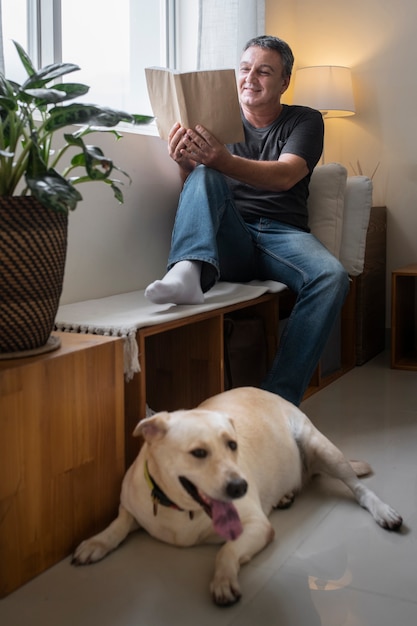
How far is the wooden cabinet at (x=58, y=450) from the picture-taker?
1421 millimetres

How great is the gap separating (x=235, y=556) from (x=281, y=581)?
10cm

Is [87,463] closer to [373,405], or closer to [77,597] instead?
[77,597]

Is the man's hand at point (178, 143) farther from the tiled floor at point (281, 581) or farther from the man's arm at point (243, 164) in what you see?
the tiled floor at point (281, 581)

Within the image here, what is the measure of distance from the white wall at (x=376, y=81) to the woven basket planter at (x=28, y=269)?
7.81 feet

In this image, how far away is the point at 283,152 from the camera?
2.63m

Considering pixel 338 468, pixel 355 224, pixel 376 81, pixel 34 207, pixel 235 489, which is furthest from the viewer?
pixel 376 81

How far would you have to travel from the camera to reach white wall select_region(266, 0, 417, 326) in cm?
356

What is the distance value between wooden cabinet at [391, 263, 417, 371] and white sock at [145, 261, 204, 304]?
129cm

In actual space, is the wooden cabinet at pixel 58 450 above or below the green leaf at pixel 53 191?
below

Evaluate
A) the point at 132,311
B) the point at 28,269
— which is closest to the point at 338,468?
the point at 132,311

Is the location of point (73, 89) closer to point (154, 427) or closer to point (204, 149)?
point (154, 427)

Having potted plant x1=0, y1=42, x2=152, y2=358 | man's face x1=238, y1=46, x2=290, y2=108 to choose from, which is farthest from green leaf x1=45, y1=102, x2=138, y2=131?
man's face x1=238, y1=46, x2=290, y2=108

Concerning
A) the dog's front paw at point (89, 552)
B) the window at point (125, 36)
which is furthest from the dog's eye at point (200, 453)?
the window at point (125, 36)

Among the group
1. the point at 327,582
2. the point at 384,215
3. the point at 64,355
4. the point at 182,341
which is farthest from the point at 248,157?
the point at 327,582
